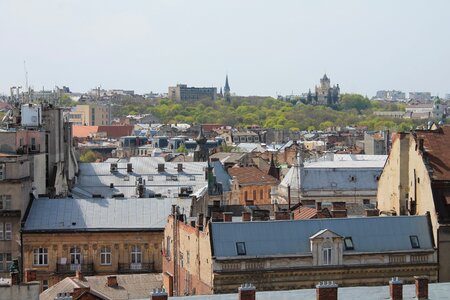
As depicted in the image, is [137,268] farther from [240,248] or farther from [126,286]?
[240,248]

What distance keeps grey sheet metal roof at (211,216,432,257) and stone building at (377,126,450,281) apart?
0.78 meters

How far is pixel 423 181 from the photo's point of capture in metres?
50.6

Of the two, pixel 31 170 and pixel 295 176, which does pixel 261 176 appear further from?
pixel 31 170

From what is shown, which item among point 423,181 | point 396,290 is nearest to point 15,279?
point 396,290

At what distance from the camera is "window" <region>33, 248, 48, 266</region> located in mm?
59062

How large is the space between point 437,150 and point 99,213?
19577 mm

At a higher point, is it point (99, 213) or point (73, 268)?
point (99, 213)

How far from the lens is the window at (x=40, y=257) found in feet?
194

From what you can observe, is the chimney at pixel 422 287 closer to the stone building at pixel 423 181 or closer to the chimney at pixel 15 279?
the chimney at pixel 15 279

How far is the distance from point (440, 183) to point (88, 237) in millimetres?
19805

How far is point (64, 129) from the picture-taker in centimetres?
7744

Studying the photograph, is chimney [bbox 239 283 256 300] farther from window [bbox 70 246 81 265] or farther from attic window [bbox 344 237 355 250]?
window [bbox 70 246 81 265]

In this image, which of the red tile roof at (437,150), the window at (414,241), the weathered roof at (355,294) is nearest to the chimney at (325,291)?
the weathered roof at (355,294)

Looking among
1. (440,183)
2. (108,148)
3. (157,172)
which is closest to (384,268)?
(440,183)
